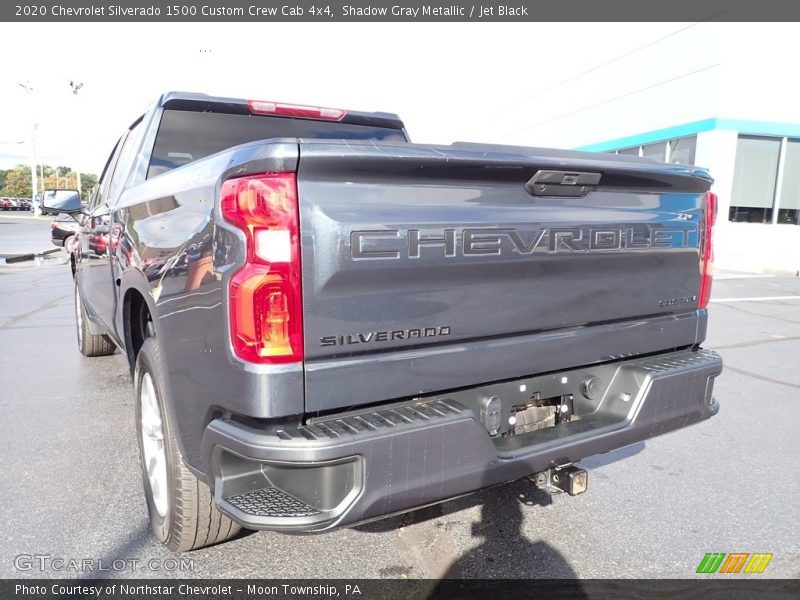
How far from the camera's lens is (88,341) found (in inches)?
228

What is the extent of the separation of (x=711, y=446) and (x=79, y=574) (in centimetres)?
368

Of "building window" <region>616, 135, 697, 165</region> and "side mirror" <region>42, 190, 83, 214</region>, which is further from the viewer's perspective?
"building window" <region>616, 135, 697, 165</region>

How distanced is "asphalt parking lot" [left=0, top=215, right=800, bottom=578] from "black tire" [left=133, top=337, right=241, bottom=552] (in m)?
0.16

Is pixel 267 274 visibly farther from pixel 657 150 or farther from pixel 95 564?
pixel 657 150

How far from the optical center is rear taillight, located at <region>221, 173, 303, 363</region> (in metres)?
1.78

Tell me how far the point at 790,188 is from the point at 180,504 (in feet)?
67.8

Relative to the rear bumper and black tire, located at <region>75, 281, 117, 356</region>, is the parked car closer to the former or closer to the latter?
black tire, located at <region>75, 281, 117, 356</region>

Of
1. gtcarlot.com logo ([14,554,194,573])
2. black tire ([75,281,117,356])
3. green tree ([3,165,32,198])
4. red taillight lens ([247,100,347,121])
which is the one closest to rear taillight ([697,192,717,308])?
red taillight lens ([247,100,347,121])

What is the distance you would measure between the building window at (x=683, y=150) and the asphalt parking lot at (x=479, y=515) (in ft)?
51.8

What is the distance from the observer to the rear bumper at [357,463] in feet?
5.88

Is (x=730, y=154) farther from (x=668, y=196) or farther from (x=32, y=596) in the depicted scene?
(x=32, y=596)

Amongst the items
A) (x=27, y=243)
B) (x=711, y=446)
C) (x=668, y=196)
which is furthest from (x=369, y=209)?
(x=27, y=243)

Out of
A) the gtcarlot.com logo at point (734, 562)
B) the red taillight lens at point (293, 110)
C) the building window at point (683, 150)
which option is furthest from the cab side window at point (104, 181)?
the building window at point (683, 150)

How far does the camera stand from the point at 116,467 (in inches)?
137
